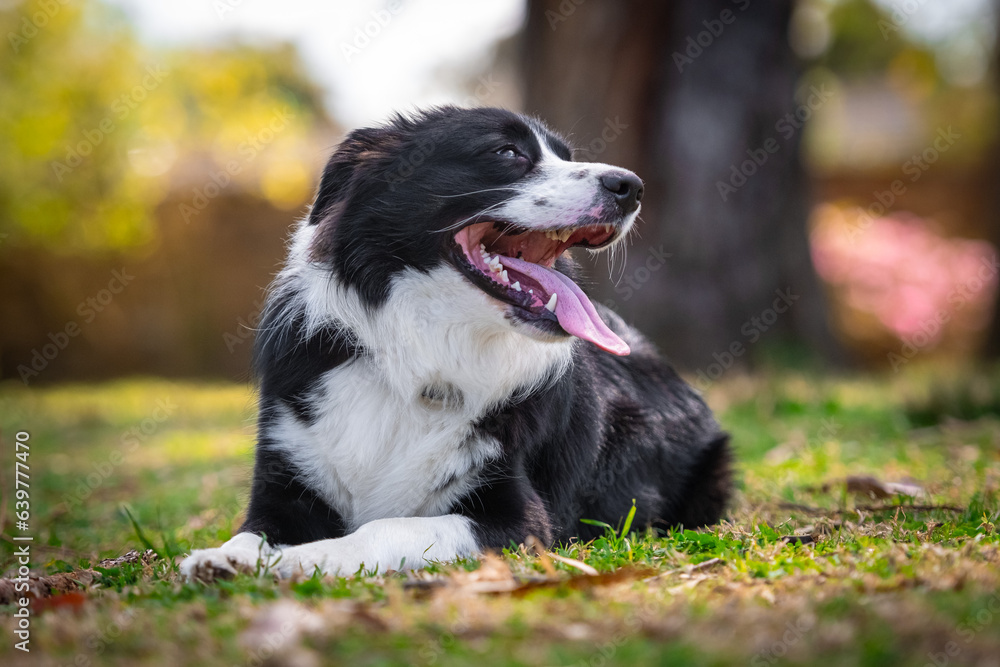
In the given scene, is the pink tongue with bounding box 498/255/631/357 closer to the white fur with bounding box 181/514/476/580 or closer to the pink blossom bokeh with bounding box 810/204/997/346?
the white fur with bounding box 181/514/476/580

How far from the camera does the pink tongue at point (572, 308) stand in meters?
2.87

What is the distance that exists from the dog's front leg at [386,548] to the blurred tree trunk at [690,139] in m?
5.35

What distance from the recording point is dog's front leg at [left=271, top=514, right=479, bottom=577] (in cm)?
237

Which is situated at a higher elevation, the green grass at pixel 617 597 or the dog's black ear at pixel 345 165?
the dog's black ear at pixel 345 165

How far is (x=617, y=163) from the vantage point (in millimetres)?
8039

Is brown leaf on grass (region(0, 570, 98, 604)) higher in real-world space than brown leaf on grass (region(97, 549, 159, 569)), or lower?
higher

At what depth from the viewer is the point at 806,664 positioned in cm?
153

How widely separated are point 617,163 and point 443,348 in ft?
18.1

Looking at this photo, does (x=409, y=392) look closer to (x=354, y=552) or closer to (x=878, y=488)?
(x=354, y=552)

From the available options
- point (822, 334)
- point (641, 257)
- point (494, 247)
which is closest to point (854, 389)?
point (822, 334)

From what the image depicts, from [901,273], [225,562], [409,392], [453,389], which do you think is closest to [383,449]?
[409,392]

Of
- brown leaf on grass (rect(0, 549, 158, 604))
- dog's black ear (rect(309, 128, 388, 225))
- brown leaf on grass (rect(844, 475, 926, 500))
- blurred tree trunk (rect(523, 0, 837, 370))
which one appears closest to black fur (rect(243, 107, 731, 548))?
dog's black ear (rect(309, 128, 388, 225))

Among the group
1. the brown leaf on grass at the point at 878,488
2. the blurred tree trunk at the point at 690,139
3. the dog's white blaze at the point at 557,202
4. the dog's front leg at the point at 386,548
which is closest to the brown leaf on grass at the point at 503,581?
the dog's front leg at the point at 386,548

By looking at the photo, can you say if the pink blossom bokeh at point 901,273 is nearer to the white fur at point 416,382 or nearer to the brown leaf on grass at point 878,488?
the brown leaf on grass at point 878,488
